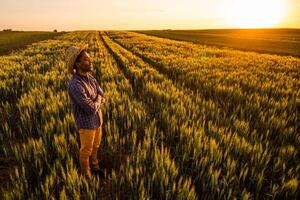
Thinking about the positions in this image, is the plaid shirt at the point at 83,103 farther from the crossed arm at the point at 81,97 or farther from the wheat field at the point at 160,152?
the wheat field at the point at 160,152

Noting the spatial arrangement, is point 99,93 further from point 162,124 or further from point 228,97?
point 228,97

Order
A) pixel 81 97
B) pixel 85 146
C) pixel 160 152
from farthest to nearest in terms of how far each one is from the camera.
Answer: pixel 160 152 < pixel 85 146 < pixel 81 97

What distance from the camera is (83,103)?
10.6 feet

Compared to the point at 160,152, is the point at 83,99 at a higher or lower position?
higher

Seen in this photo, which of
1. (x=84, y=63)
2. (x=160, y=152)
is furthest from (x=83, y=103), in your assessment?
(x=160, y=152)

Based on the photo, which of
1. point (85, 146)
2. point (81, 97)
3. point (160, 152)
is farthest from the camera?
point (160, 152)

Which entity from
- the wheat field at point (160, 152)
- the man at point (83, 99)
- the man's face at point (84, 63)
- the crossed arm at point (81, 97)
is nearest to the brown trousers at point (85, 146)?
the man at point (83, 99)

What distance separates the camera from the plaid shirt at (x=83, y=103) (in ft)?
10.6

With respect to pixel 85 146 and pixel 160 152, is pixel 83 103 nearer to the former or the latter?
pixel 85 146

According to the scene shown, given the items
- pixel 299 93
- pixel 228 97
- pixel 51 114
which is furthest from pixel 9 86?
pixel 299 93

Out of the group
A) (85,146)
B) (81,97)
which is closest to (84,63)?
(81,97)

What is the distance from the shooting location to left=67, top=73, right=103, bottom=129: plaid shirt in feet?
10.6

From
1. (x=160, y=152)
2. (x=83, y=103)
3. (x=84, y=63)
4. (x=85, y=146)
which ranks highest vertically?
(x=84, y=63)

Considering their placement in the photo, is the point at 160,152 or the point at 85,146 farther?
the point at 160,152
